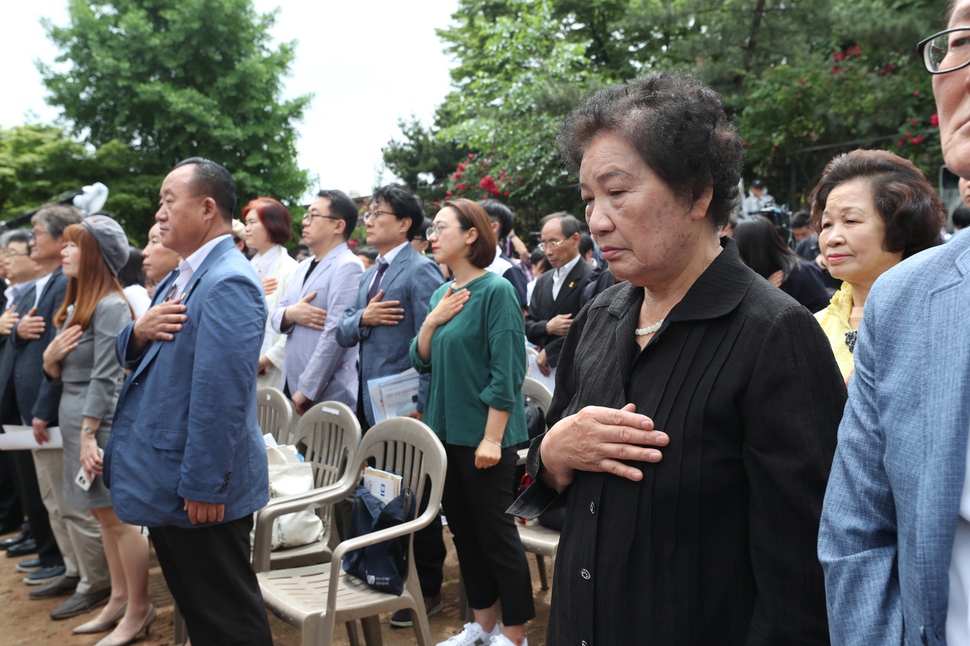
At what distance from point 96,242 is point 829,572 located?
12.1ft

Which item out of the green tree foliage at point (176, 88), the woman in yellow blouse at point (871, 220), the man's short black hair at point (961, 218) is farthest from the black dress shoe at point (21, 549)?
the green tree foliage at point (176, 88)

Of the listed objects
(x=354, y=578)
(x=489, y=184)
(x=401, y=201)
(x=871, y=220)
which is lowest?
(x=354, y=578)

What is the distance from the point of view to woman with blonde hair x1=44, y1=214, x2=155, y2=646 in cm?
363

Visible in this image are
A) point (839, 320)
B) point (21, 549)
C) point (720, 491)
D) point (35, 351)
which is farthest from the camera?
point (21, 549)

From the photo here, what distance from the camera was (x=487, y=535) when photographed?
320 cm

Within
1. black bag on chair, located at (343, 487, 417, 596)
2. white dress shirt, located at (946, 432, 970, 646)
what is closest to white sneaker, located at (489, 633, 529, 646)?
black bag on chair, located at (343, 487, 417, 596)

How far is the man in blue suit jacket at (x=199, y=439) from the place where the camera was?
2602 mm

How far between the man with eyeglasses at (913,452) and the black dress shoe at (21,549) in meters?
5.75

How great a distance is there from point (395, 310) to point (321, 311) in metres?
0.81

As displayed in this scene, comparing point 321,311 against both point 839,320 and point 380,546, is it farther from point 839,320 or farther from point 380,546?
point 839,320

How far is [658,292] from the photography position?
5.02ft

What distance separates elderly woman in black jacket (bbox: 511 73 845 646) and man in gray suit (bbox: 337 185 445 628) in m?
2.43

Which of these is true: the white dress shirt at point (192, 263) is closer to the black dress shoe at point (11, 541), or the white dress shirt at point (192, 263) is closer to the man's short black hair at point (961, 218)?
the black dress shoe at point (11, 541)

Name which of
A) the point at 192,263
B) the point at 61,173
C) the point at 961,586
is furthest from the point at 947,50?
the point at 61,173
